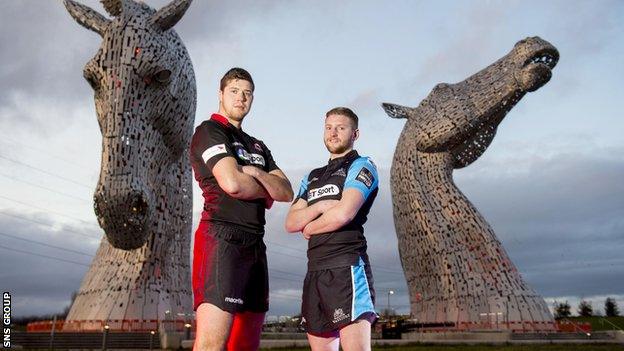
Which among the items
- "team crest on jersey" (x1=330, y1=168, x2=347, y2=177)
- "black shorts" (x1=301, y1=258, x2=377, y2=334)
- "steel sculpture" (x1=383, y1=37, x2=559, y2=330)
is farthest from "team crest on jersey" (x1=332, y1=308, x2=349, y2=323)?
"steel sculpture" (x1=383, y1=37, x2=559, y2=330)

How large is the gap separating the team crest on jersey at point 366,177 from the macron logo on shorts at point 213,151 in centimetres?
87

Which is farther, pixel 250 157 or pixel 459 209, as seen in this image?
pixel 459 209

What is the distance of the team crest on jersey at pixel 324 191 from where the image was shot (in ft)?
12.3

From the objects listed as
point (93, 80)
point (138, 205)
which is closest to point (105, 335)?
point (138, 205)

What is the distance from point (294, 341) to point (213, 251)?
11.7 m

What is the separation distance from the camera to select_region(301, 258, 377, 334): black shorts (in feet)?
11.5

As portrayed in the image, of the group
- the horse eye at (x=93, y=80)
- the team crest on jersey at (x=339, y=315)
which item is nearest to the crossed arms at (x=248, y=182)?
the team crest on jersey at (x=339, y=315)

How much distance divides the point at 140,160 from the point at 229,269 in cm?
815

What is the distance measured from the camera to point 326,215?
3582 mm

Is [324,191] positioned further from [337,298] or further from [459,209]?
[459,209]

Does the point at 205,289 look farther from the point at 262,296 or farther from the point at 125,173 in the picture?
the point at 125,173

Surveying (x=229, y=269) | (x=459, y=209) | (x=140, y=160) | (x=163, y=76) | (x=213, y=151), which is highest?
(x=163, y=76)

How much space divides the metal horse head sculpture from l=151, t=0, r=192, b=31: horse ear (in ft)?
0.06

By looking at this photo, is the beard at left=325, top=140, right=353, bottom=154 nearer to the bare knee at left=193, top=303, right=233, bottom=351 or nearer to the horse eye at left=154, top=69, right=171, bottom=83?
the bare knee at left=193, top=303, right=233, bottom=351
